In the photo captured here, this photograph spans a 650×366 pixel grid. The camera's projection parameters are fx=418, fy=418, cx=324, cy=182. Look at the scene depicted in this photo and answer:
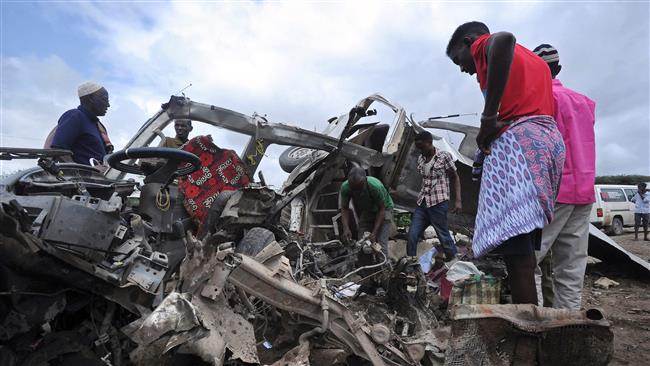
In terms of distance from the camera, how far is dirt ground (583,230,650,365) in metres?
2.84

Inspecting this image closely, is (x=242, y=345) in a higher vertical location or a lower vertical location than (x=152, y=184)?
lower

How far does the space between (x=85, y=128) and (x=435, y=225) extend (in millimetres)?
3513

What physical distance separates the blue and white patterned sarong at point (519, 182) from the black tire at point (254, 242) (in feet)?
5.66

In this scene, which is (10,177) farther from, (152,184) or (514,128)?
(514,128)

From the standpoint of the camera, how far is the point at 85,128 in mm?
3408

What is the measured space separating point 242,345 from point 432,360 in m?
0.99

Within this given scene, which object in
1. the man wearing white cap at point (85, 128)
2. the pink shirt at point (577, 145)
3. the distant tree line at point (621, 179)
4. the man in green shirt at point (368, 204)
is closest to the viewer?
the pink shirt at point (577, 145)

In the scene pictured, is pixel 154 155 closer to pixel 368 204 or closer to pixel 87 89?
pixel 87 89

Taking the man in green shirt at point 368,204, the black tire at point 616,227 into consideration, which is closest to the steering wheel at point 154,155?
the man in green shirt at point 368,204

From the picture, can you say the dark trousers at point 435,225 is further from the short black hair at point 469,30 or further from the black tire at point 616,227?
the black tire at point 616,227

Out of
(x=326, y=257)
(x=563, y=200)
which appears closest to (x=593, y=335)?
(x=563, y=200)

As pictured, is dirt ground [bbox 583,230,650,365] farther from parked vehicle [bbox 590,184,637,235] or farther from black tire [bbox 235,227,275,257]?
parked vehicle [bbox 590,184,637,235]

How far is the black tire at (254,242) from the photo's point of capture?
10.5ft

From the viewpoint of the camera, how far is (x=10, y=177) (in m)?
1.58
